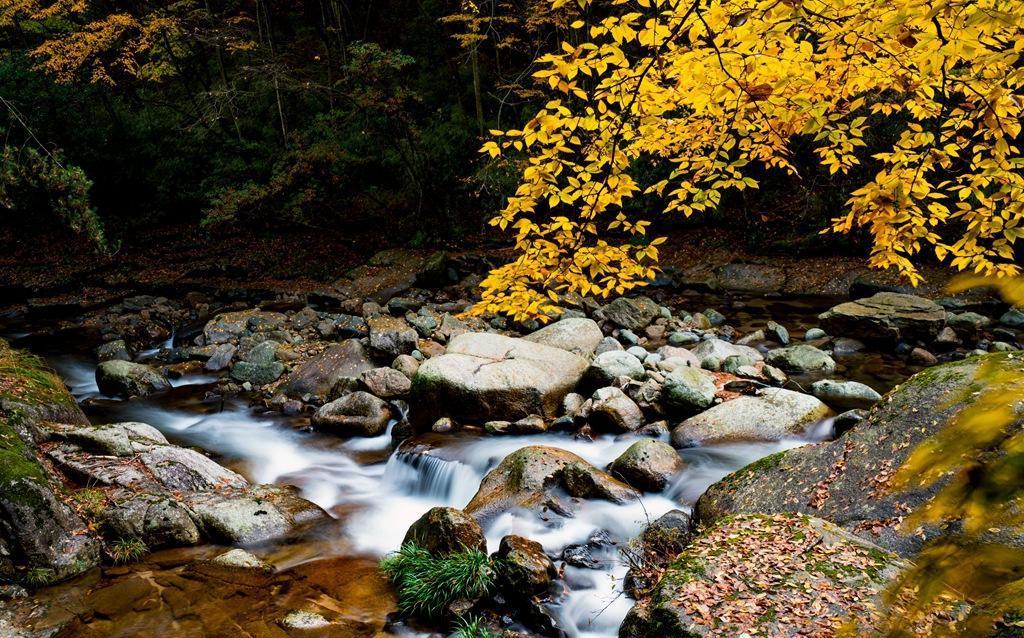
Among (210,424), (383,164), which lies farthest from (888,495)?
(383,164)

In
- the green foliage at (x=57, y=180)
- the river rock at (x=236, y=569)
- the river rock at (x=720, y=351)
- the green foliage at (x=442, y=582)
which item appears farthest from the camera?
the river rock at (x=720, y=351)

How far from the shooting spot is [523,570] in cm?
444

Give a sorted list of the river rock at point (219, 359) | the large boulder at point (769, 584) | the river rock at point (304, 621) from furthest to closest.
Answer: the river rock at point (219, 359)
the river rock at point (304, 621)
the large boulder at point (769, 584)

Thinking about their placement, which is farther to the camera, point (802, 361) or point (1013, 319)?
point (1013, 319)

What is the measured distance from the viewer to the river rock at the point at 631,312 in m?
A: 11.5

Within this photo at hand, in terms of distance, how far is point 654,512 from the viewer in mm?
5574

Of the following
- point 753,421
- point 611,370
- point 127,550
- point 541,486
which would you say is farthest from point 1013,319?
point 127,550

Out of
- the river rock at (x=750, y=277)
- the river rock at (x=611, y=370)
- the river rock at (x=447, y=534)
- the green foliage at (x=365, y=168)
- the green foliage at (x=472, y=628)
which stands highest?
the green foliage at (x=365, y=168)

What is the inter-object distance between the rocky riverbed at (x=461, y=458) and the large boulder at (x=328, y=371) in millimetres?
47

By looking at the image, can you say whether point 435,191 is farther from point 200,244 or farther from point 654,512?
point 654,512

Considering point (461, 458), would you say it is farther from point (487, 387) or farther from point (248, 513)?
point (248, 513)

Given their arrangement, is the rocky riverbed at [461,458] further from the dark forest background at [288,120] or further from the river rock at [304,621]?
the dark forest background at [288,120]

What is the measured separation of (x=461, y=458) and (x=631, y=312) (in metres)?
5.82

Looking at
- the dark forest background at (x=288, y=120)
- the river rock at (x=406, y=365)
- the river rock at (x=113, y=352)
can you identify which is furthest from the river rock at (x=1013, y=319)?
the river rock at (x=113, y=352)
